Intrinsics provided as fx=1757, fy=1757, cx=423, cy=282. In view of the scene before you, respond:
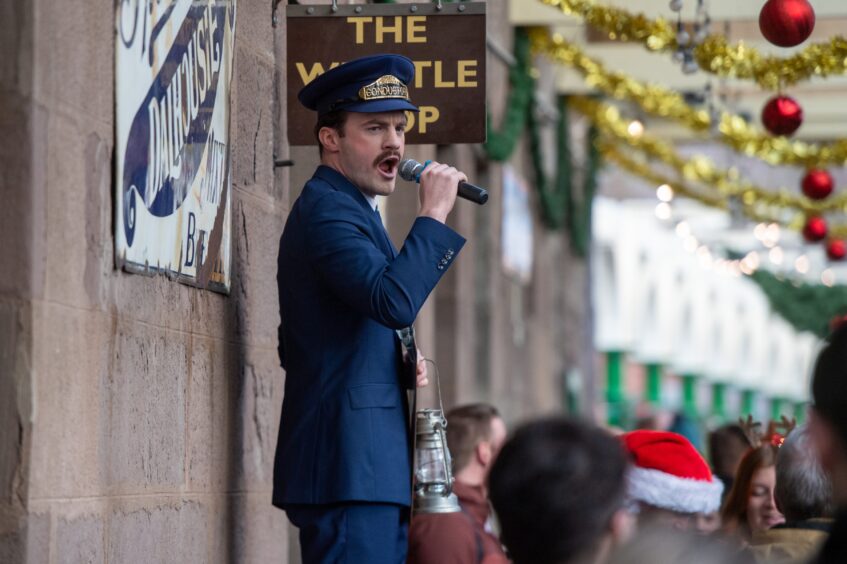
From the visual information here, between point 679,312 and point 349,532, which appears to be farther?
Result: point 679,312

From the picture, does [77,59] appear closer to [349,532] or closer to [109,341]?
[109,341]

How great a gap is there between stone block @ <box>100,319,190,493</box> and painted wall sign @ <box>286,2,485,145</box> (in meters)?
1.06

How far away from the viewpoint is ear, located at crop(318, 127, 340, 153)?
13.5 ft

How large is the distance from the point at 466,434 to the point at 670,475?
2.54 metres

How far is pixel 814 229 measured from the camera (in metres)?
14.8

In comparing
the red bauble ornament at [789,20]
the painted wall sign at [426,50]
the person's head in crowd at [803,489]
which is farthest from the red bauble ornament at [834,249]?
the person's head in crowd at [803,489]

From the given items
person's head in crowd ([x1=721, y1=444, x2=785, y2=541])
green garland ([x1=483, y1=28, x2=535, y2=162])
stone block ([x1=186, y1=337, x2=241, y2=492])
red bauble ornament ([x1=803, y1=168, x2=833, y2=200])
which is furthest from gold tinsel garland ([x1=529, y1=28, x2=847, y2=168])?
stone block ([x1=186, y1=337, x2=241, y2=492])

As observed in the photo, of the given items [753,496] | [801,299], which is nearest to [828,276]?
[801,299]

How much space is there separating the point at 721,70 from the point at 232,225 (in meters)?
4.87

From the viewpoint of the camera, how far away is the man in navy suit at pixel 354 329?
3.78 metres

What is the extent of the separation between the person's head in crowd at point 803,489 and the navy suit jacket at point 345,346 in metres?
0.90

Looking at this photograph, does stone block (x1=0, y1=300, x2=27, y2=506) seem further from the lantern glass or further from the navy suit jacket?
the lantern glass

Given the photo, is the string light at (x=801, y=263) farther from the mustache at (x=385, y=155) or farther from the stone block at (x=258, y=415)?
the mustache at (x=385, y=155)

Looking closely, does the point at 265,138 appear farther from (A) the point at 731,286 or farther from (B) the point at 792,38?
(A) the point at 731,286
